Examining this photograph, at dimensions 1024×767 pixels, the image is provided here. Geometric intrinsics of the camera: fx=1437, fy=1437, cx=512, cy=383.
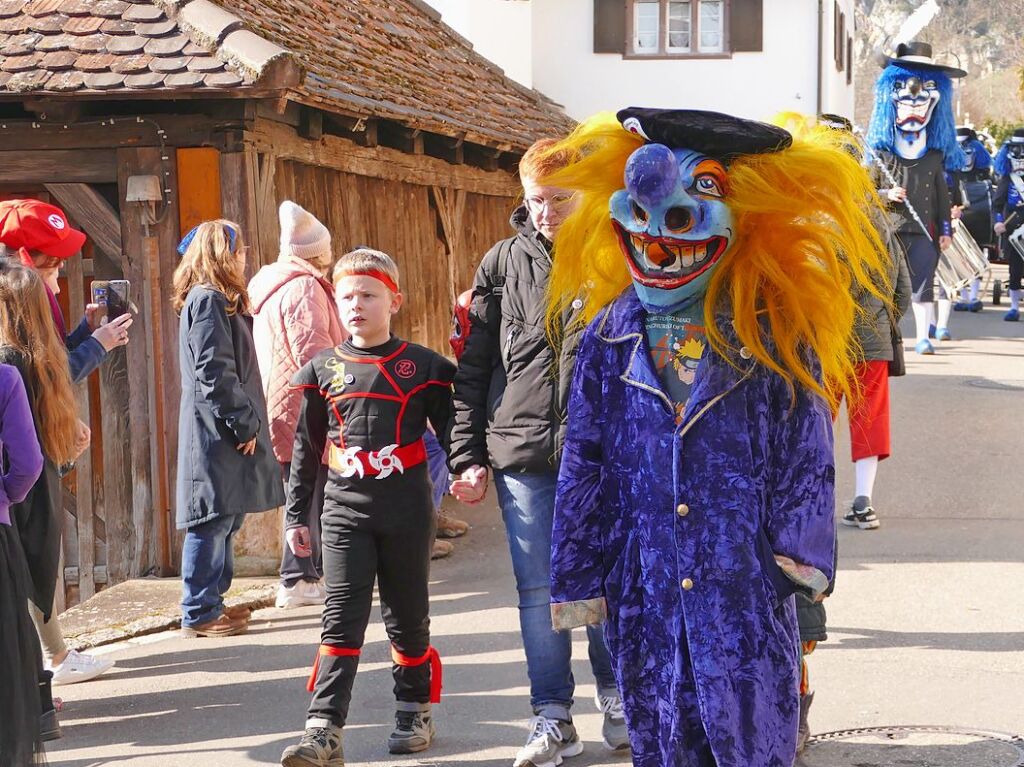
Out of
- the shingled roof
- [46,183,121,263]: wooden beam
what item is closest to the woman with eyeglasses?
the shingled roof

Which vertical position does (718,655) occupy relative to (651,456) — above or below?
below

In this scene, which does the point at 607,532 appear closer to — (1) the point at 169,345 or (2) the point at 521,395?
(2) the point at 521,395

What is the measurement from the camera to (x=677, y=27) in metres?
24.4

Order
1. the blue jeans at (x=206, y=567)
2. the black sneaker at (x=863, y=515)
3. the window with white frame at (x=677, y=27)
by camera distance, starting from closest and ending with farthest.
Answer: the blue jeans at (x=206, y=567) → the black sneaker at (x=863, y=515) → the window with white frame at (x=677, y=27)

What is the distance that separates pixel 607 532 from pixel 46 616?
2.88 meters

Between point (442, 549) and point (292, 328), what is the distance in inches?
74.2

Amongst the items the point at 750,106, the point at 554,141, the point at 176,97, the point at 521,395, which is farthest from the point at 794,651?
the point at 750,106

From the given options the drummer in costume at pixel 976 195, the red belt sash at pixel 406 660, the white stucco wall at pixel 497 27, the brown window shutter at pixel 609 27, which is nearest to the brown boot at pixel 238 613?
the red belt sash at pixel 406 660

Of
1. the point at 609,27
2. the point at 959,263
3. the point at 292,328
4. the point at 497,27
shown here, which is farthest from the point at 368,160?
the point at 609,27

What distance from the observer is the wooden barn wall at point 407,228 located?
28.6 ft

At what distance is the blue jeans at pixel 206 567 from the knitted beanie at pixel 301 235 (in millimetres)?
1331

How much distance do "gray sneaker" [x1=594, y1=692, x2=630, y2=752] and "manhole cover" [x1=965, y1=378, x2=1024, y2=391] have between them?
8.40 meters

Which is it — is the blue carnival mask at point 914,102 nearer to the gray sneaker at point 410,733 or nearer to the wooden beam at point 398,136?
the wooden beam at point 398,136

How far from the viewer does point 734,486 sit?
339 centimetres
